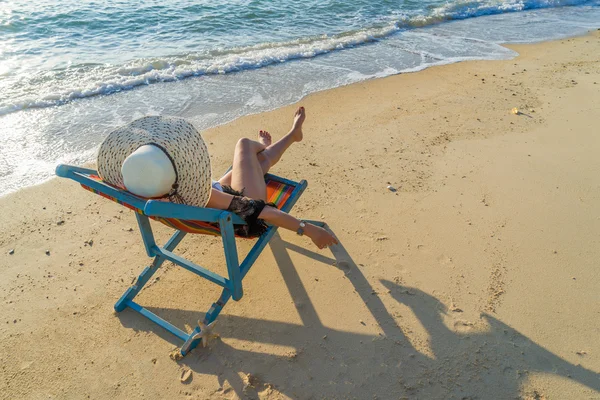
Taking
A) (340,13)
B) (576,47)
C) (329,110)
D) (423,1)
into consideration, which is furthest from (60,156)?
(423,1)

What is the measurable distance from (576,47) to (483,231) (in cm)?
600

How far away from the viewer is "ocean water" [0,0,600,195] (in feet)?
17.0

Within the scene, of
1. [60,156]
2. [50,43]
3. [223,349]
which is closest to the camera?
[223,349]

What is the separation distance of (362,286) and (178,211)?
4.67 ft

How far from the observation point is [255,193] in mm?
2865

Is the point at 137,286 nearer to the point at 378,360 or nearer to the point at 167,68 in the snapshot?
the point at 378,360

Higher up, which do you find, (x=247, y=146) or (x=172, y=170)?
(x=172, y=170)

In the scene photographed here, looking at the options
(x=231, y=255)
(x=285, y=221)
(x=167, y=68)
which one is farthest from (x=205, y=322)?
(x=167, y=68)

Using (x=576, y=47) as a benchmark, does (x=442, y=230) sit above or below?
below

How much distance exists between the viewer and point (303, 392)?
232cm

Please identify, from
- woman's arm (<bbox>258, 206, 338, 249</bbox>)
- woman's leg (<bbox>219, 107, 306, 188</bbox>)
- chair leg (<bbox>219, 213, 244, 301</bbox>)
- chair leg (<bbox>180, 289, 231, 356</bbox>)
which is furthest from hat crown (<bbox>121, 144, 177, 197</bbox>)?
woman's leg (<bbox>219, 107, 306, 188</bbox>)

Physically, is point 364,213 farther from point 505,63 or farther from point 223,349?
point 505,63

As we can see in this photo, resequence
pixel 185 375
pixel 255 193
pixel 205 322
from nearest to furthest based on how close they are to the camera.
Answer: pixel 185 375 → pixel 205 322 → pixel 255 193

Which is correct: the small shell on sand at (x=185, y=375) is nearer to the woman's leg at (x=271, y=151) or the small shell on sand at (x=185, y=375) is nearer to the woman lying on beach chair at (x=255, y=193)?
the woman lying on beach chair at (x=255, y=193)
